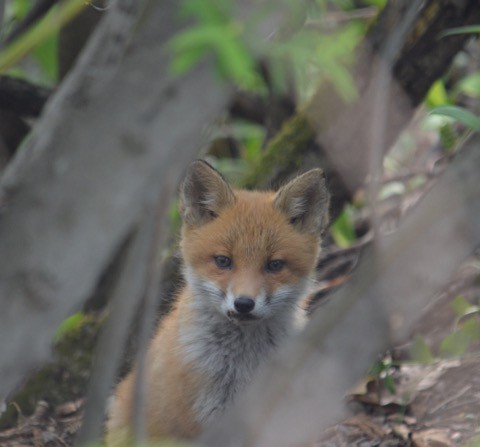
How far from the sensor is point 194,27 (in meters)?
2.25

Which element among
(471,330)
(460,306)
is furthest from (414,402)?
(460,306)

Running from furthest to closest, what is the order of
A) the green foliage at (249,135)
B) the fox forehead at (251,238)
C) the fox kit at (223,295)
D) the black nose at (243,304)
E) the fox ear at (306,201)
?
1. the green foliage at (249,135)
2. the fox ear at (306,201)
3. the fox forehead at (251,238)
4. the fox kit at (223,295)
5. the black nose at (243,304)

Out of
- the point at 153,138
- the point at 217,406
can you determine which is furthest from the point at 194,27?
the point at 217,406

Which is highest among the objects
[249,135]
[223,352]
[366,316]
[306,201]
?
[366,316]

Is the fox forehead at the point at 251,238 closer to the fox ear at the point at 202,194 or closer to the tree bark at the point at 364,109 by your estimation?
the fox ear at the point at 202,194

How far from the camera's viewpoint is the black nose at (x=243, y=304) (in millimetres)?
4555

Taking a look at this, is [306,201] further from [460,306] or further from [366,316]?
[366,316]

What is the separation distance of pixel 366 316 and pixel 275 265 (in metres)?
2.54

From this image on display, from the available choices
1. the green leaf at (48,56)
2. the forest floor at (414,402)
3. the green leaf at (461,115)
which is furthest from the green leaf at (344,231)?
the green leaf at (461,115)

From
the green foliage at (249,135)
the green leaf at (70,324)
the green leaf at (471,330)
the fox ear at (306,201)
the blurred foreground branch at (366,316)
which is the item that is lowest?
the green leaf at (70,324)

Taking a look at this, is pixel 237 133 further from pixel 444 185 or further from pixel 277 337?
pixel 444 185

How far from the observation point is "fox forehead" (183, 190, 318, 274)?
4.84 meters

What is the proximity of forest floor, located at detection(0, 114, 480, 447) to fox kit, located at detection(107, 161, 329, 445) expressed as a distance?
552 mm

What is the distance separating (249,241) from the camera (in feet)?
15.9
